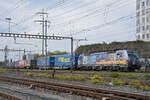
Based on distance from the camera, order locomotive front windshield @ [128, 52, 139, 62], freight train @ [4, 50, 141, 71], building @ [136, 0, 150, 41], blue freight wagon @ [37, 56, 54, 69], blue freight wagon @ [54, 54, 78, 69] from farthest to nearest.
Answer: building @ [136, 0, 150, 41]
blue freight wagon @ [37, 56, 54, 69]
blue freight wagon @ [54, 54, 78, 69]
freight train @ [4, 50, 141, 71]
locomotive front windshield @ [128, 52, 139, 62]

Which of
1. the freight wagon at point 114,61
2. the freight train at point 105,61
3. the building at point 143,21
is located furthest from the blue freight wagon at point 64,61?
the building at point 143,21

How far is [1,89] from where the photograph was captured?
1642 cm

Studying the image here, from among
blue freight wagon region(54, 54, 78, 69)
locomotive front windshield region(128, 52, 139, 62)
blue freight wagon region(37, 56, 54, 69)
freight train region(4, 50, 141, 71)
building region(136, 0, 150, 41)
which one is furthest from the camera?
building region(136, 0, 150, 41)

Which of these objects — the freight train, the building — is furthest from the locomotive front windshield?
the building

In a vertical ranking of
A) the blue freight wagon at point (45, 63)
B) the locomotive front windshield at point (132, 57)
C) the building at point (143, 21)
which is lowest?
the blue freight wagon at point (45, 63)

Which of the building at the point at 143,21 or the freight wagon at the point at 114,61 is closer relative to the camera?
the freight wagon at the point at 114,61

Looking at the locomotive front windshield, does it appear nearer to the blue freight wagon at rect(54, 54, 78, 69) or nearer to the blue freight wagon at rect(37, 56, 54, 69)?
the blue freight wagon at rect(54, 54, 78, 69)

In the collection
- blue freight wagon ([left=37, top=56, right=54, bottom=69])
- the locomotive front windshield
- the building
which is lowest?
blue freight wagon ([left=37, top=56, right=54, bottom=69])

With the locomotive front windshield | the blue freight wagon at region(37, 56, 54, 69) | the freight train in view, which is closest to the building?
the blue freight wagon at region(37, 56, 54, 69)

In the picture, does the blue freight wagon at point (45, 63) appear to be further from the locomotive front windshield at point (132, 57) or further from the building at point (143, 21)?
the building at point (143, 21)

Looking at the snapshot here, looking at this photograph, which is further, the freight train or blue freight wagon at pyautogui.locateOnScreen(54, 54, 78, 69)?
blue freight wagon at pyautogui.locateOnScreen(54, 54, 78, 69)

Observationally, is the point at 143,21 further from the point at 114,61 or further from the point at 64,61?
the point at 114,61

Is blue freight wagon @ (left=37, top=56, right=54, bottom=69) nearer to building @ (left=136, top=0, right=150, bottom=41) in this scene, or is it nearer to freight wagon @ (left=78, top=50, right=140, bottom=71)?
freight wagon @ (left=78, top=50, right=140, bottom=71)

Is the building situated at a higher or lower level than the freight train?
higher
